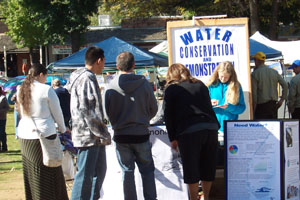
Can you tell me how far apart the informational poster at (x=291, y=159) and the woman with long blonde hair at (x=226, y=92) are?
2.33 ft

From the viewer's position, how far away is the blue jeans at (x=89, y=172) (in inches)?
227

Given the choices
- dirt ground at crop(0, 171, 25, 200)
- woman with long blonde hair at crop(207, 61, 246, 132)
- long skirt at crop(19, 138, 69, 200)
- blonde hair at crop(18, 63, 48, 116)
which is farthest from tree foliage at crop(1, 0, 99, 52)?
long skirt at crop(19, 138, 69, 200)

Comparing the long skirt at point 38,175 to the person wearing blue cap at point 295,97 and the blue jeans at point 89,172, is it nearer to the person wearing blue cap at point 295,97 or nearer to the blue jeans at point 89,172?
the blue jeans at point 89,172

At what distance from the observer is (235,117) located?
7.26 meters

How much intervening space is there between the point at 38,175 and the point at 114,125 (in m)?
1.05

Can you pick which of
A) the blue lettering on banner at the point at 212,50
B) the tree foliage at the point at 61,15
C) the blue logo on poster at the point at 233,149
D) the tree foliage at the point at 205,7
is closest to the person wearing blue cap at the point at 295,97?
the blue lettering on banner at the point at 212,50

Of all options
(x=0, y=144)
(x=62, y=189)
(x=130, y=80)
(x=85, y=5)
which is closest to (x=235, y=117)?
(x=130, y=80)

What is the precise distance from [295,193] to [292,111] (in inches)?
125

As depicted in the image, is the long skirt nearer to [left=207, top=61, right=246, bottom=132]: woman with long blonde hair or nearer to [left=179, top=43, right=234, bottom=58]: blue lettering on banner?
[left=207, top=61, right=246, bottom=132]: woman with long blonde hair

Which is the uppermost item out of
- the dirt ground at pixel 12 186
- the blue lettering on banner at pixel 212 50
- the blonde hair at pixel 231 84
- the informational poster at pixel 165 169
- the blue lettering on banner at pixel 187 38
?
the blue lettering on banner at pixel 187 38

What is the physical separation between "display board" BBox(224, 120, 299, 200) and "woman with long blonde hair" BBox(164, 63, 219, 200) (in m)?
0.49

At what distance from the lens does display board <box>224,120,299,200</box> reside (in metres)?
6.58

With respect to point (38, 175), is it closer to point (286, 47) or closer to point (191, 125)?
point (191, 125)

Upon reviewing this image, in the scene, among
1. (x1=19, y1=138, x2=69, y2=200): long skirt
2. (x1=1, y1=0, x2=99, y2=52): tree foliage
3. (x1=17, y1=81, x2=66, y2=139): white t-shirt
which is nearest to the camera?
(x1=17, y1=81, x2=66, y2=139): white t-shirt
